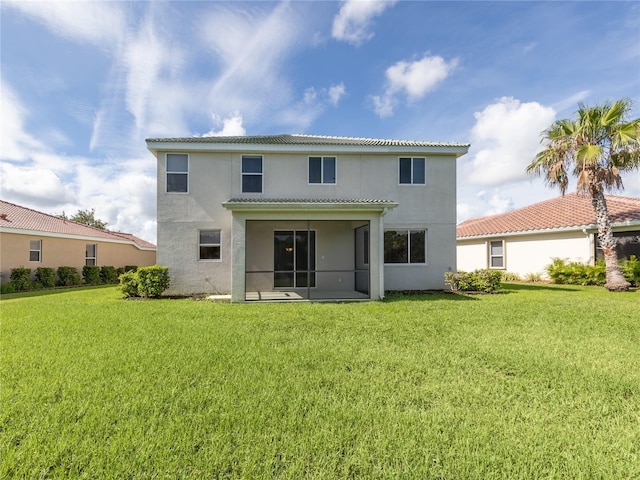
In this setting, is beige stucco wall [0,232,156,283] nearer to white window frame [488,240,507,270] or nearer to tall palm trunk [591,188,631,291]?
white window frame [488,240,507,270]

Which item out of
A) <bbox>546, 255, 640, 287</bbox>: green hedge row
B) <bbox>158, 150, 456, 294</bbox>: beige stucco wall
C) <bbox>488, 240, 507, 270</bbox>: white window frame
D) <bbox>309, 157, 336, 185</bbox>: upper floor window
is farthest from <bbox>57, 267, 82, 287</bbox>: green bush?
<bbox>546, 255, 640, 287</bbox>: green hedge row

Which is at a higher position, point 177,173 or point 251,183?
point 177,173

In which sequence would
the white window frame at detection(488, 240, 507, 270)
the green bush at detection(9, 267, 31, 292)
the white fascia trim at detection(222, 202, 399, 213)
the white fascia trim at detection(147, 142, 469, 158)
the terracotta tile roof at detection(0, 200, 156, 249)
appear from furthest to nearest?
the white window frame at detection(488, 240, 507, 270) < the terracotta tile roof at detection(0, 200, 156, 249) < the green bush at detection(9, 267, 31, 292) < the white fascia trim at detection(147, 142, 469, 158) < the white fascia trim at detection(222, 202, 399, 213)

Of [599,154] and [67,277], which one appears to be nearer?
[599,154]

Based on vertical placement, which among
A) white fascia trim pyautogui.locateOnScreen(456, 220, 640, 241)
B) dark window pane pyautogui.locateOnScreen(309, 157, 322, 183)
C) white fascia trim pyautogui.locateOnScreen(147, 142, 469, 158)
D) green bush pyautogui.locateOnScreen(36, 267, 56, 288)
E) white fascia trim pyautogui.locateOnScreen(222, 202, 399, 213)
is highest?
white fascia trim pyautogui.locateOnScreen(147, 142, 469, 158)

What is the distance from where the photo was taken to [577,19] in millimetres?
10617

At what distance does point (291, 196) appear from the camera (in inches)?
533

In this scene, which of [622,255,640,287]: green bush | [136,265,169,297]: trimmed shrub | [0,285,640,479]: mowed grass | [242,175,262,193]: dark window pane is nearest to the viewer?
[0,285,640,479]: mowed grass

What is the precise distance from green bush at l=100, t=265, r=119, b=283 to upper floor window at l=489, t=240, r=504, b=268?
83.1 feet

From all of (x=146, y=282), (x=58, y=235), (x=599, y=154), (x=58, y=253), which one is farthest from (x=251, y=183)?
(x=599, y=154)

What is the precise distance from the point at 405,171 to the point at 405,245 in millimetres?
3253

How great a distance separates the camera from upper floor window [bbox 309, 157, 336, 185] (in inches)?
539

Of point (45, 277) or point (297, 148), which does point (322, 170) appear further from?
point (45, 277)

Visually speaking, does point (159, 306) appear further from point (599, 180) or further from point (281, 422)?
point (599, 180)
